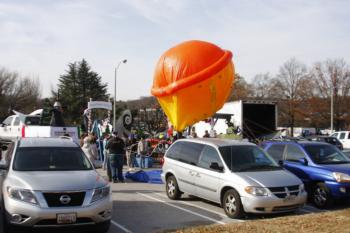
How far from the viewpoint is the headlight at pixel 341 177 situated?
1088cm

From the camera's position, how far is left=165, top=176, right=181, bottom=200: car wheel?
1203 centimetres

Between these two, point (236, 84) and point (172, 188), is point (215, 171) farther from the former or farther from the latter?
point (236, 84)

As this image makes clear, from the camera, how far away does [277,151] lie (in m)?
12.9

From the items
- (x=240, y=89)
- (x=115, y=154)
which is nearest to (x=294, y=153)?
(x=115, y=154)

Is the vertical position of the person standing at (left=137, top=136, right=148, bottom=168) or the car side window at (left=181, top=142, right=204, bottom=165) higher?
the car side window at (left=181, top=142, right=204, bottom=165)

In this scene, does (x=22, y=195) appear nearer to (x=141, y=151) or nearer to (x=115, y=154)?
(x=115, y=154)

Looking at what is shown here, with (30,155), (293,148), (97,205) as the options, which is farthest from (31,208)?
(293,148)

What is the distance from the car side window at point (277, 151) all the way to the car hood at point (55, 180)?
5.99 meters

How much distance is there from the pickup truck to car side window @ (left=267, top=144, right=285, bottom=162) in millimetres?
10021

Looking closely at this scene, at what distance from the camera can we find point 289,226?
8.17 m

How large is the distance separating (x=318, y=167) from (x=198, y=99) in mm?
8121

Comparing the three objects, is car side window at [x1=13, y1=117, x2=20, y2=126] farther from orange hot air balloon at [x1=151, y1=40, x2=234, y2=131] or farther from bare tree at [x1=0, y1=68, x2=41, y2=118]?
bare tree at [x1=0, y1=68, x2=41, y2=118]

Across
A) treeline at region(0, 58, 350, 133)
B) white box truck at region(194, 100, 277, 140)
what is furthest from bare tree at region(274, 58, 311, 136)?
white box truck at region(194, 100, 277, 140)

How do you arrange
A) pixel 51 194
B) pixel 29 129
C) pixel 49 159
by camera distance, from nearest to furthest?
pixel 51 194 → pixel 49 159 → pixel 29 129
